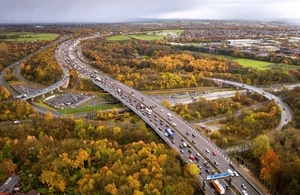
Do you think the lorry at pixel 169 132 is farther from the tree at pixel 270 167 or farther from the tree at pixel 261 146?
the tree at pixel 270 167

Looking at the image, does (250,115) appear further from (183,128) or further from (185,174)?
(185,174)

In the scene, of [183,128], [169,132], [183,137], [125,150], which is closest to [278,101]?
[183,128]

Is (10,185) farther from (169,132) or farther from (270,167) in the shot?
(270,167)

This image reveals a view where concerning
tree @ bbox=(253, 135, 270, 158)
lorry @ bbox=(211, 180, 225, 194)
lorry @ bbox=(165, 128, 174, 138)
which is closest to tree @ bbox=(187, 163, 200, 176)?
lorry @ bbox=(211, 180, 225, 194)

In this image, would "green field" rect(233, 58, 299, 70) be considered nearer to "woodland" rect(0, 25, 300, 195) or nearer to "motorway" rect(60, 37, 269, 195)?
"woodland" rect(0, 25, 300, 195)

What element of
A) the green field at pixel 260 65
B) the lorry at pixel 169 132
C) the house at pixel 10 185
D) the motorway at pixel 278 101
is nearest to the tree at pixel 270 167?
the lorry at pixel 169 132

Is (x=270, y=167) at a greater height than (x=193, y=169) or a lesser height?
lesser

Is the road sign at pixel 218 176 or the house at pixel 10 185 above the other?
the road sign at pixel 218 176

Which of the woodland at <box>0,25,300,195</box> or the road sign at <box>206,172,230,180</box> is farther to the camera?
the woodland at <box>0,25,300,195</box>

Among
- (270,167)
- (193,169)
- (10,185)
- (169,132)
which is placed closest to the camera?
(193,169)

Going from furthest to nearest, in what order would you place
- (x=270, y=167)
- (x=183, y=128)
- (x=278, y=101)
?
1. (x=278, y=101)
2. (x=183, y=128)
3. (x=270, y=167)
